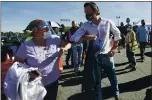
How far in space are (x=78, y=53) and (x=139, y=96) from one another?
352 cm

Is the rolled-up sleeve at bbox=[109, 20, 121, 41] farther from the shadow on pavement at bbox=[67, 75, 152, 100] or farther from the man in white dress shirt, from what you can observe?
the shadow on pavement at bbox=[67, 75, 152, 100]

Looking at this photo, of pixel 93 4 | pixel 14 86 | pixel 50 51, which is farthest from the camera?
pixel 93 4

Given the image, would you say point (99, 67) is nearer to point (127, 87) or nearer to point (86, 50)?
point (86, 50)

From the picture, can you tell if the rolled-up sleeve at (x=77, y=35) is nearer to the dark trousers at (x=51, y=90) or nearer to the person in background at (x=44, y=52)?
the person in background at (x=44, y=52)

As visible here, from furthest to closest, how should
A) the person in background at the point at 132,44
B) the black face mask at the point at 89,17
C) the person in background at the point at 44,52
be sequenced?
the person in background at the point at 132,44 → the black face mask at the point at 89,17 → the person in background at the point at 44,52

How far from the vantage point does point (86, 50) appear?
5.40 metres

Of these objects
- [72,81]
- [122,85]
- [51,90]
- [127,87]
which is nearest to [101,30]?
[51,90]

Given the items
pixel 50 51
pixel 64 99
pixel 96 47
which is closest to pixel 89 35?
pixel 96 47

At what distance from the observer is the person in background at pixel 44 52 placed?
4074 millimetres

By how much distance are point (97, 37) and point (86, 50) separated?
0.43 metres

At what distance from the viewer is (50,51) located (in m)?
4.14

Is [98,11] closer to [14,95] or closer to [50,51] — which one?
[50,51]

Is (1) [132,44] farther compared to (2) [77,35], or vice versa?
(1) [132,44]

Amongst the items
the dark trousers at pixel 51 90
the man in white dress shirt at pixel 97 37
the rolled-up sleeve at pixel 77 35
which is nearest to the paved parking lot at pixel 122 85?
the man in white dress shirt at pixel 97 37
